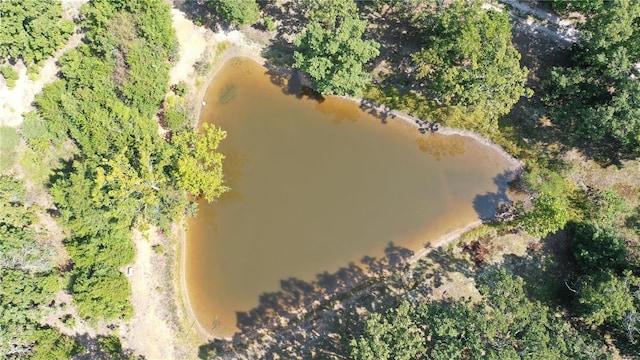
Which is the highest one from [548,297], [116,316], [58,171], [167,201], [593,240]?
[58,171]

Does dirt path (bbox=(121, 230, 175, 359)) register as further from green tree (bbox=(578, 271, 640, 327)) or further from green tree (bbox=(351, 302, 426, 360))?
green tree (bbox=(578, 271, 640, 327))

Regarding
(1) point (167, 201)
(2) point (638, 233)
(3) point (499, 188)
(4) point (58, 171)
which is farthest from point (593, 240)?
(4) point (58, 171)

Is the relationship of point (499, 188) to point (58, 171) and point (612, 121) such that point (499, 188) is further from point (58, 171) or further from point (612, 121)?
point (58, 171)

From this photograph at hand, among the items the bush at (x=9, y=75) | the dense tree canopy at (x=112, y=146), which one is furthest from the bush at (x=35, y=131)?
the bush at (x=9, y=75)

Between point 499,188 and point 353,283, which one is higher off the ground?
point 499,188

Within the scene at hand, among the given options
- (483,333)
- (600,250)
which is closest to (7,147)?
(483,333)
